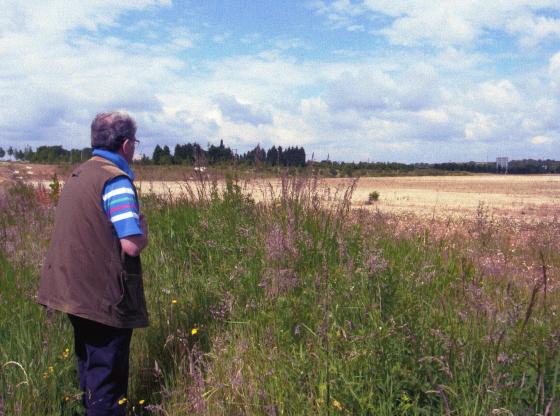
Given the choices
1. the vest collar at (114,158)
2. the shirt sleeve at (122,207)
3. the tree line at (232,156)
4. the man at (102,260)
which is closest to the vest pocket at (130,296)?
the man at (102,260)

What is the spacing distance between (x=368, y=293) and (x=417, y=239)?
2.59m

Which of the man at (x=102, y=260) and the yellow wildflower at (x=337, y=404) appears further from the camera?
the man at (x=102, y=260)

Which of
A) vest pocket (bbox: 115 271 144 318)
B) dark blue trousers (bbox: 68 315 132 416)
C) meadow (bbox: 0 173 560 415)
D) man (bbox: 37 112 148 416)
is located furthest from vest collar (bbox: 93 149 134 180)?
meadow (bbox: 0 173 560 415)

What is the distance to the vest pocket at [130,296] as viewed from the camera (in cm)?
303

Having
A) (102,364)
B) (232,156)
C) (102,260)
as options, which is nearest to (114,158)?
(102,260)

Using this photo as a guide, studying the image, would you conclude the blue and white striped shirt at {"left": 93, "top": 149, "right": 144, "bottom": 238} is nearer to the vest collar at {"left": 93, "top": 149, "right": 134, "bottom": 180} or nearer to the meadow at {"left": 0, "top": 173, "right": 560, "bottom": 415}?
the vest collar at {"left": 93, "top": 149, "right": 134, "bottom": 180}

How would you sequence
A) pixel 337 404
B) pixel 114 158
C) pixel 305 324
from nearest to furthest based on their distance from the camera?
pixel 337 404 < pixel 114 158 < pixel 305 324

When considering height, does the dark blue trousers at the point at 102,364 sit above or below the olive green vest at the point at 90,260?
below

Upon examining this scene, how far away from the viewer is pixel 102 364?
3.09m

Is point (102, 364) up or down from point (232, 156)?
down

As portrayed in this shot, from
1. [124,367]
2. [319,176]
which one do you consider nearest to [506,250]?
[319,176]

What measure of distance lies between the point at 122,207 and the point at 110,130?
492mm

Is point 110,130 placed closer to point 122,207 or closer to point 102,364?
point 122,207

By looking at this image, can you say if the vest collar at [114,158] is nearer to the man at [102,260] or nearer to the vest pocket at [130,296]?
the man at [102,260]
